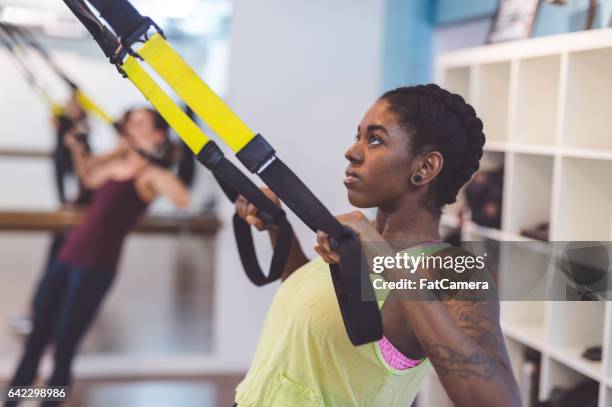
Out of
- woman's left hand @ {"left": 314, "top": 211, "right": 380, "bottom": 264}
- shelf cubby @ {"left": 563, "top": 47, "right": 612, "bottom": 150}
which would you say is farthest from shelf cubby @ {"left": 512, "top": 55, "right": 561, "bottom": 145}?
woman's left hand @ {"left": 314, "top": 211, "right": 380, "bottom": 264}

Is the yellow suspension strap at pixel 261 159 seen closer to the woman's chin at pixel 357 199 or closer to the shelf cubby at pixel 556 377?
the woman's chin at pixel 357 199

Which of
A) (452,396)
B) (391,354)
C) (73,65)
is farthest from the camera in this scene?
(73,65)

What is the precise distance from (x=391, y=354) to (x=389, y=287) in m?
0.18

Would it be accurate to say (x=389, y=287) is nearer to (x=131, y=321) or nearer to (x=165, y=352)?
(x=165, y=352)

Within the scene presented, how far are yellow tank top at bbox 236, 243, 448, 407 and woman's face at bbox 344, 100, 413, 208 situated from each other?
109 mm

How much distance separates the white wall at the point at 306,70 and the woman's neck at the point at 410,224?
2546 mm

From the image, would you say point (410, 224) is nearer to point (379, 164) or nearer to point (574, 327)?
point (379, 164)

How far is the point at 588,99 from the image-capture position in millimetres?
2203

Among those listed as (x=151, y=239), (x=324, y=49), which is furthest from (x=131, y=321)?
(x=151, y=239)

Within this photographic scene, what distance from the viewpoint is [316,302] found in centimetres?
114

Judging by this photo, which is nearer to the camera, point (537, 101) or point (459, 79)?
point (537, 101)

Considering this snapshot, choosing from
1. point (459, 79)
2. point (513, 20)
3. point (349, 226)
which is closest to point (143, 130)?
point (459, 79)

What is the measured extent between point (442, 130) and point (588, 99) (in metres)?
1.29

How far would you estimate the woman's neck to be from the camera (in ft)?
3.71
